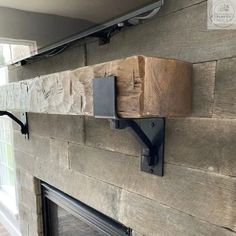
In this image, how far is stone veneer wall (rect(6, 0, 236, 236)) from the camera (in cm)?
61

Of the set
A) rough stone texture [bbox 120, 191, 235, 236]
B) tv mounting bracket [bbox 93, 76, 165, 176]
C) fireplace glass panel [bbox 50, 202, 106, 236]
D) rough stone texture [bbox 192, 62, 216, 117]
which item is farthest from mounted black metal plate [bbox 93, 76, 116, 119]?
fireplace glass panel [bbox 50, 202, 106, 236]

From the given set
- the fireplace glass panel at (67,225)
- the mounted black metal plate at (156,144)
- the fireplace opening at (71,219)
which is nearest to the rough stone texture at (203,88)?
the mounted black metal plate at (156,144)

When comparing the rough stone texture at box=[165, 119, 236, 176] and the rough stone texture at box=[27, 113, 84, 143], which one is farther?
the rough stone texture at box=[27, 113, 84, 143]

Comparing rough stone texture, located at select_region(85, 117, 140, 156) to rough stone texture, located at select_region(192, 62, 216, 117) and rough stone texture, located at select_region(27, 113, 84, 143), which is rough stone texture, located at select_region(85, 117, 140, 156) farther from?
rough stone texture, located at select_region(192, 62, 216, 117)

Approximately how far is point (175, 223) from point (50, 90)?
553mm

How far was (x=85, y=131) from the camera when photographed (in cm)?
110

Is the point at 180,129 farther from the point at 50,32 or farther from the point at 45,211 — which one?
the point at 45,211

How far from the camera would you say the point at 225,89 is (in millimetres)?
607

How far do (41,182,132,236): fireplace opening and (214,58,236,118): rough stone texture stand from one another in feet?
1.82

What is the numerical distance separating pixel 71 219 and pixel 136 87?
1.03m

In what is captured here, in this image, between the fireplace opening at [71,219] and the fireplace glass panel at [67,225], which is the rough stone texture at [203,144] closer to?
the fireplace opening at [71,219]

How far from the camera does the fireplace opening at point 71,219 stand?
105 cm

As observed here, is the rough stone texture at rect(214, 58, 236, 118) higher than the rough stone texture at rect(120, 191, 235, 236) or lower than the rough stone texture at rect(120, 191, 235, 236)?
higher

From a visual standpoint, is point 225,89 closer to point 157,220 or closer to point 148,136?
point 148,136
